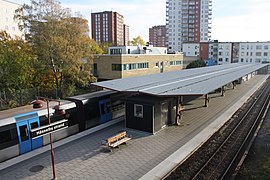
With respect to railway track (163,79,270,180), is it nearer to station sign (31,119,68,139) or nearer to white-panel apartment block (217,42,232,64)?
station sign (31,119,68,139)

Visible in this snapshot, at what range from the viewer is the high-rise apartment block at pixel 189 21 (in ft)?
343

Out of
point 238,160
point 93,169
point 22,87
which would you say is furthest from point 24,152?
point 22,87

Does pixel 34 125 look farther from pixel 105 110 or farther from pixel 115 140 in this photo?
pixel 105 110

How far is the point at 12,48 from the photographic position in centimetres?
2528

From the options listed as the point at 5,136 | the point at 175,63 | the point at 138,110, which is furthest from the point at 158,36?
the point at 5,136

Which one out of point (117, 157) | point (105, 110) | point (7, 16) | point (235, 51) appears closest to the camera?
point (117, 157)

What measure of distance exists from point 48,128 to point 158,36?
14405cm

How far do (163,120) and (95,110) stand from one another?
499 cm

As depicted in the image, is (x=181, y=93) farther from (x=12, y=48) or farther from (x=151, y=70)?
(x=151, y=70)

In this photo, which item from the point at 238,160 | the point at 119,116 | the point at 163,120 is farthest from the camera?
the point at 119,116

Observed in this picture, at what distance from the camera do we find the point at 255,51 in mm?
75250

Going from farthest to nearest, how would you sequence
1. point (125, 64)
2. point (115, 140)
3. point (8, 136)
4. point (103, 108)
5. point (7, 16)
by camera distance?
point (7, 16) → point (125, 64) → point (103, 108) → point (115, 140) → point (8, 136)

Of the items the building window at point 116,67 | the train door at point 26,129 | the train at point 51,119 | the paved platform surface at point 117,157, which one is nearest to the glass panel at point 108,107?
the train at point 51,119

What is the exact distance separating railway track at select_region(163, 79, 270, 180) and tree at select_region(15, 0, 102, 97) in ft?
53.9
